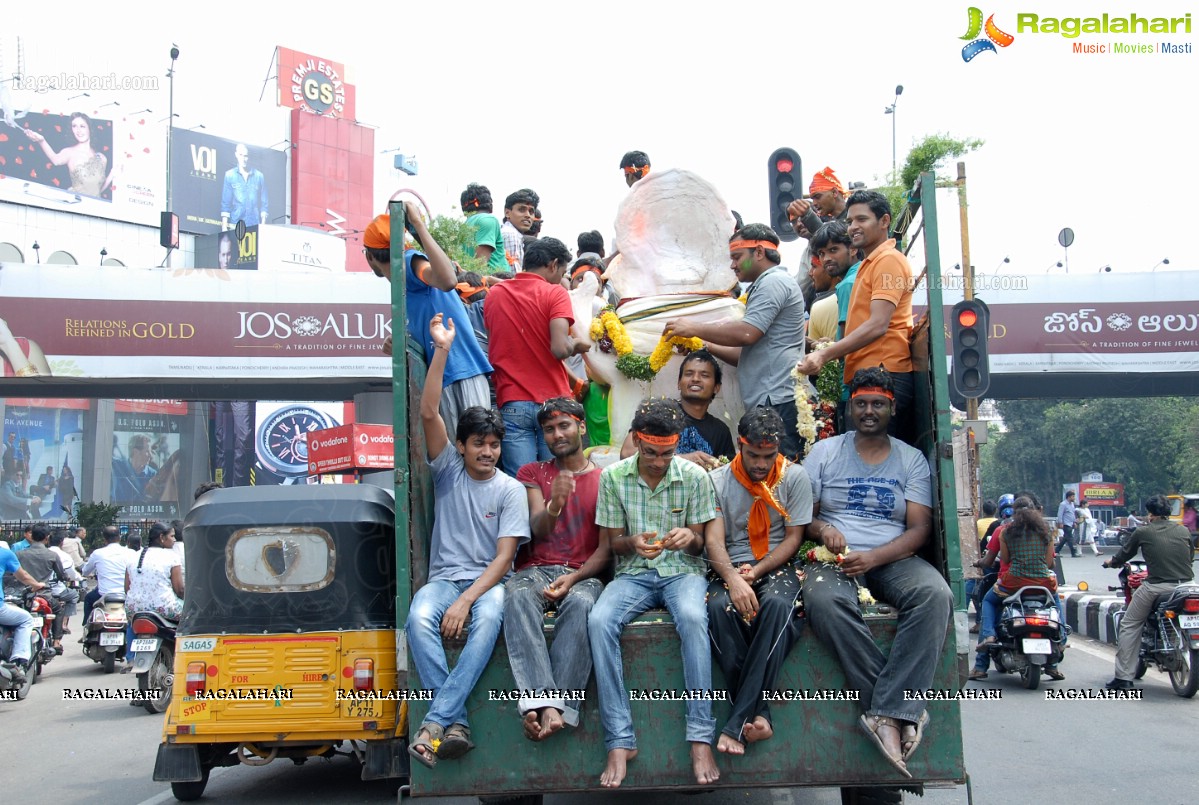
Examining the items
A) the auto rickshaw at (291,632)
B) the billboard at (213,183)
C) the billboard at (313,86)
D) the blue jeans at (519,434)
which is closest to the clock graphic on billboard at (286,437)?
the billboard at (213,183)

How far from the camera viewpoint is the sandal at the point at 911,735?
4219 millimetres

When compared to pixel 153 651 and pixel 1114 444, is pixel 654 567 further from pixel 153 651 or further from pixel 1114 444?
pixel 1114 444

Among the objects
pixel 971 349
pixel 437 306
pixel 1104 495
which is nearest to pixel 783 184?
pixel 971 349

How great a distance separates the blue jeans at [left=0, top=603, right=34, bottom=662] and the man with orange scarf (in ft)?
27.2

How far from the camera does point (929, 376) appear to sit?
4914mm

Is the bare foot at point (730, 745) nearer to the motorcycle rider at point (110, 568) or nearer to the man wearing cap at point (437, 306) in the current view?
the man wearing cap at point (437, 306)

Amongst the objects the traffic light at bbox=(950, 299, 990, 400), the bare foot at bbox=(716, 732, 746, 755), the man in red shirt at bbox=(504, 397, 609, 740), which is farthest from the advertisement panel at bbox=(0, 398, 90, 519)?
the bare foot at bbox=(716, 732, 746, 755)

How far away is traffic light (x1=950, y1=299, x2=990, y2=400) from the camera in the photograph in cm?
1321

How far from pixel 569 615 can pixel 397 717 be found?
1.26 meters

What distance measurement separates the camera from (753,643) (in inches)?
172

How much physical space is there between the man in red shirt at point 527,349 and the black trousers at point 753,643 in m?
1.66

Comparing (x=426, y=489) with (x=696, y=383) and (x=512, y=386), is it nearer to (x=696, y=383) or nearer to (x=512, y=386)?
(x=512, y=386)

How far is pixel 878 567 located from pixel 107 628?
10101mm

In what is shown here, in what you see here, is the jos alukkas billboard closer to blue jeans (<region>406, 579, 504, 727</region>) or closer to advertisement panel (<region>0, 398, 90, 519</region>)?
blue jeans (<region>406, 579, 504, 727</region>)
